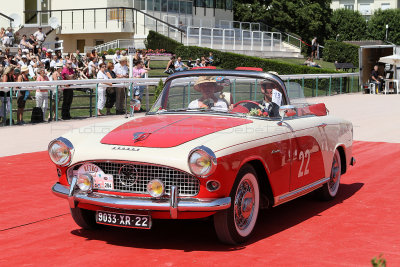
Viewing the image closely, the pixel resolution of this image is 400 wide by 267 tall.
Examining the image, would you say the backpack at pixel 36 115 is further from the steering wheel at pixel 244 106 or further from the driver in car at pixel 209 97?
the steering wheel at pixel 244 106

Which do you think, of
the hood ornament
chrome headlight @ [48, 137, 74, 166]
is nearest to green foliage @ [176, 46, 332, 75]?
chrome headlight @ [48, 137, 74, 166]

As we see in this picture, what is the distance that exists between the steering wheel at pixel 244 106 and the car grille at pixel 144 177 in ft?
5.46

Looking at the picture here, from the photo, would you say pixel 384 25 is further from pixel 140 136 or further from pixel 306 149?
pixel 140 136

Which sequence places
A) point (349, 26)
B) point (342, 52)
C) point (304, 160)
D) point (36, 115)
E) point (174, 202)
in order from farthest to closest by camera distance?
1. point (349, 26)
2. point (342, 52)
3. point (36, 115)
4. point (304, 160)
5. point (174, 202)

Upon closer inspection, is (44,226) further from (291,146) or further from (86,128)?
(291,146)

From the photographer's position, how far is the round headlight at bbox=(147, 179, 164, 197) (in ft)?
20.2

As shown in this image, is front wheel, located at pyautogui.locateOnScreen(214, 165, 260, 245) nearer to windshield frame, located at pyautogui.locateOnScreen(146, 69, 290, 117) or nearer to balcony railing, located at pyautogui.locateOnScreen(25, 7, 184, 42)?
windshield frame, located at pyautogui.locateOnScreen(146, 69, 290, 117)

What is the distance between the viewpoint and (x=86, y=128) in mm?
7426

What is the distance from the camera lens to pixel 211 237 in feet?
22.5

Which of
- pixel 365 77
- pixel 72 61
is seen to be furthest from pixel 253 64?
pixel 72 61

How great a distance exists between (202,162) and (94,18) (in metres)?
43.7

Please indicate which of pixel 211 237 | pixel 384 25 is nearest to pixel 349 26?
pixel 384 25

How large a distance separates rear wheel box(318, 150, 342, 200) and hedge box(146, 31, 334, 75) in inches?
1232

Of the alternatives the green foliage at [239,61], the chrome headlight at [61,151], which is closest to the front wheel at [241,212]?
the chrome headlight at [61,151]
